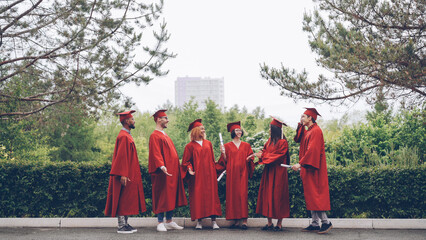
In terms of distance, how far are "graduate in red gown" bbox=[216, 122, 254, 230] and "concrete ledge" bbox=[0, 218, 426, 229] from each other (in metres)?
0.55

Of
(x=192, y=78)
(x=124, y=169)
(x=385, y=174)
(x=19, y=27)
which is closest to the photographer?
(x=124, y=169)

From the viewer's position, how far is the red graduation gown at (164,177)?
7762 mm

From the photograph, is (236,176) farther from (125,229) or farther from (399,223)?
(399,223)

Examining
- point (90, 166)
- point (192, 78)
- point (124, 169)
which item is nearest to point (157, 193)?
point (124, 169)

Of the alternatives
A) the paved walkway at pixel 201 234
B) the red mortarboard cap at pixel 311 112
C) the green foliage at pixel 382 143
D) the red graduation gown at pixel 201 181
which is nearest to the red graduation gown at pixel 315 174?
the red mortarboard cap at pixel 311 112

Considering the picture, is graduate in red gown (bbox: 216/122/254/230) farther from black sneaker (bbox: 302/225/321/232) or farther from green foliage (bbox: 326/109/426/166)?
green foliage (bbox: 326/109/426/166)

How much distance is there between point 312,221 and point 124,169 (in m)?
3.41

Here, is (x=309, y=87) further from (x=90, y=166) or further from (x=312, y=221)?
(x=90, y=166)

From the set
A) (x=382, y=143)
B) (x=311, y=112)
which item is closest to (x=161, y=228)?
(x=311, y=112)

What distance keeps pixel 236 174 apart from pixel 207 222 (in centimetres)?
116

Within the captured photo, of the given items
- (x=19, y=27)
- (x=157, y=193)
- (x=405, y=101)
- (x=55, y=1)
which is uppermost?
(x=55, y=1)

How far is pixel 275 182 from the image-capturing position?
7.82m

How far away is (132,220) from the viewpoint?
8438 millimetres

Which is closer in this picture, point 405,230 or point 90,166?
point 405,230
